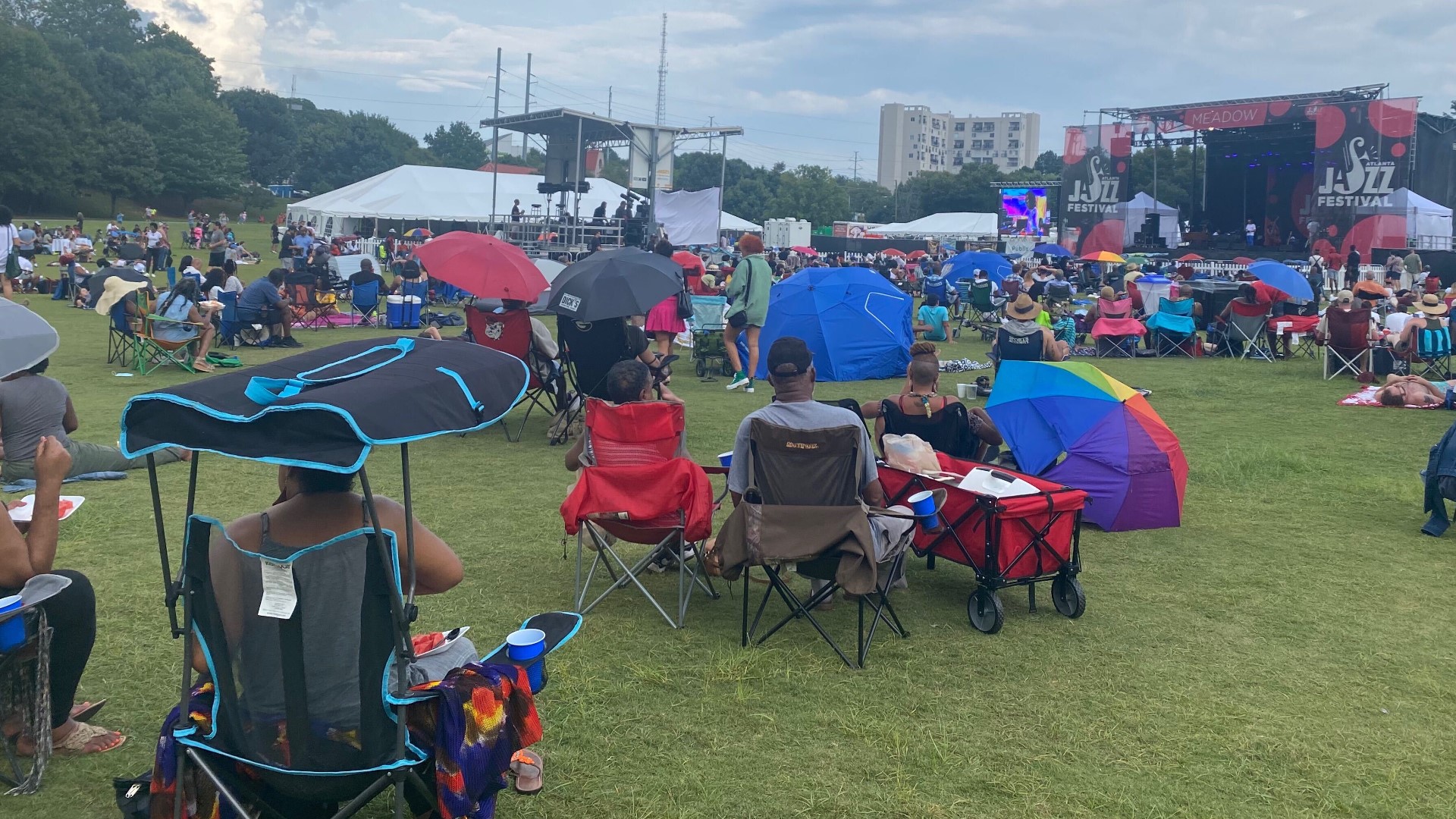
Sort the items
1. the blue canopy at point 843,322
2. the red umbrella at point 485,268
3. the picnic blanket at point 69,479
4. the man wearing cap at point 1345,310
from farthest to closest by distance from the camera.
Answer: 1. the man wearing cap at point 1345,310
2. the blue canopy at point 843,322
3. the red umbrella at point 485,268
4. the picnic blanket at point 69,479

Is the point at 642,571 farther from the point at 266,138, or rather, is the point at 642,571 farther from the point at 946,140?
the point at 946,140

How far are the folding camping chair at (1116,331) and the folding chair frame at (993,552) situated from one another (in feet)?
36.5

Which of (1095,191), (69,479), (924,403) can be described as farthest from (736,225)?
(924,403)

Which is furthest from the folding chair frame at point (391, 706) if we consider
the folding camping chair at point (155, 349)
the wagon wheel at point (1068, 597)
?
the folding camping chair at point (155, 349)

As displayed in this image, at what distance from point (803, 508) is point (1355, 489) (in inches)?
197

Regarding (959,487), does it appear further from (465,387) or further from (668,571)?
(465,387)

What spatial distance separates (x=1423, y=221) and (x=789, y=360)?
31503 millimetres

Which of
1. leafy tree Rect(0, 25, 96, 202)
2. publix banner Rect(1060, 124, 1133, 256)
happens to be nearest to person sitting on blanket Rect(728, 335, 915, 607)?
publix banner Rect(1060, 124, 1133, 256)

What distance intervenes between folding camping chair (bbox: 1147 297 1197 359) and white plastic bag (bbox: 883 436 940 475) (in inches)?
449

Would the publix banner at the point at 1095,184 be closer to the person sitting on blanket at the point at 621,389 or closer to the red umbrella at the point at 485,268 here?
the red umbrella at the point at 485,268

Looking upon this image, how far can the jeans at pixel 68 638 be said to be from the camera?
3.39 meters

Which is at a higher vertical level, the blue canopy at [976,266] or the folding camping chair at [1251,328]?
the blue canopy at [976,266]

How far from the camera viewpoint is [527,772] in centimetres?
331

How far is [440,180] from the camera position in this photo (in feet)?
119
